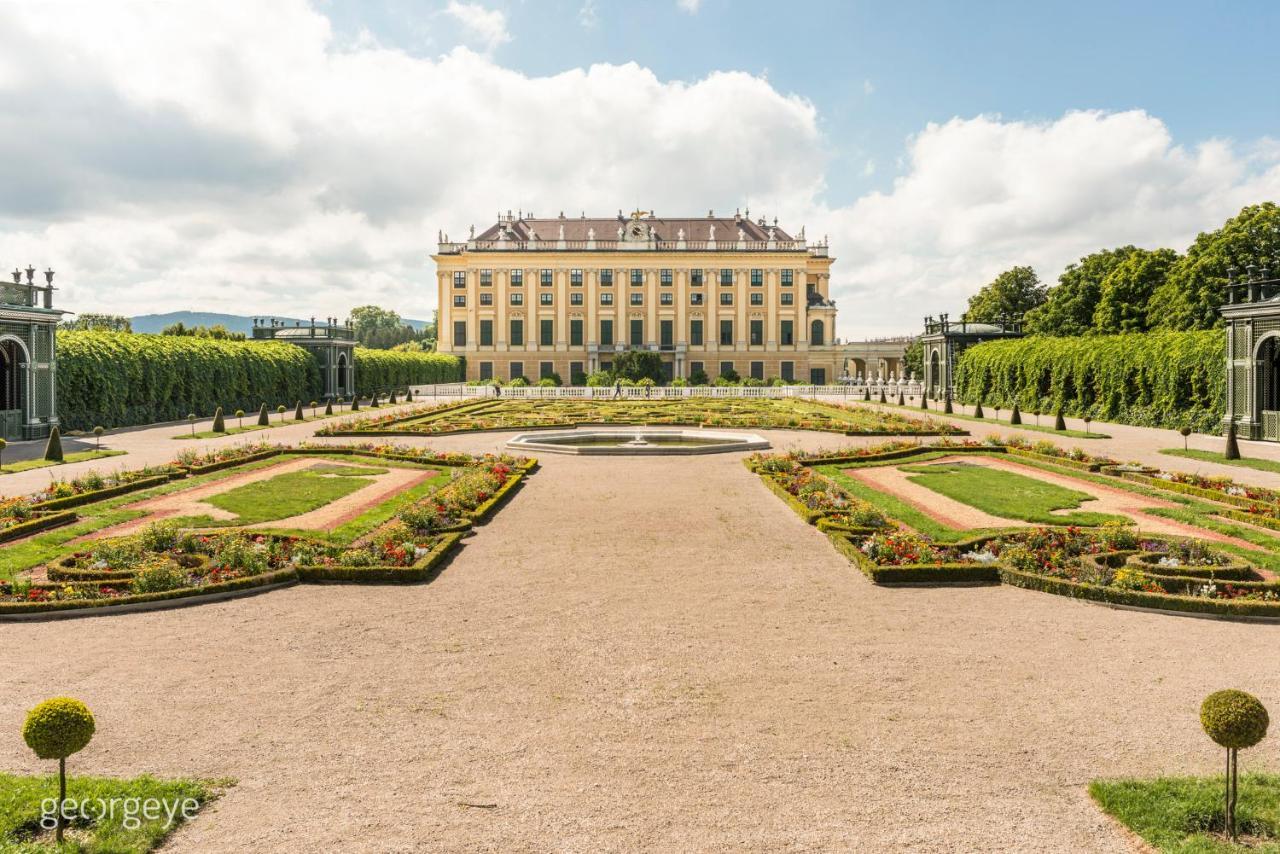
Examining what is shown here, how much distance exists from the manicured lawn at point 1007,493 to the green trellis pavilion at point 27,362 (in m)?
27.2

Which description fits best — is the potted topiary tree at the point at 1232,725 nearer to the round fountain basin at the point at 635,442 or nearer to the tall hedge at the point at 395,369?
the round fountain basin at the point at 635,442

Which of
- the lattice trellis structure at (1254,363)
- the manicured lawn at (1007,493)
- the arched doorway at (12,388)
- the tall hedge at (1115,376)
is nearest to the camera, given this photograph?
the manicured lawn at (1007,493)

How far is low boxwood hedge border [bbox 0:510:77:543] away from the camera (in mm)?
12641

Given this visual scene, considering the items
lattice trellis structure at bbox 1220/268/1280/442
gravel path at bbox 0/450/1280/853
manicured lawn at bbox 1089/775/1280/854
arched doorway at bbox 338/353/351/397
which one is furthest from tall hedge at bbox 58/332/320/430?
lattice trellis structure at bbox 1220/268/1280/442

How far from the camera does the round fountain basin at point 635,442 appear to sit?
958 inches

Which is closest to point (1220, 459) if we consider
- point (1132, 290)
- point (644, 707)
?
point (644, 707)

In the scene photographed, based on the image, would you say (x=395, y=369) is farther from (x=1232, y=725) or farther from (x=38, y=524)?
(x=1232, y=725)

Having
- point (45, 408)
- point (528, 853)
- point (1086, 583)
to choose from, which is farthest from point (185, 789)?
point (45, 408)

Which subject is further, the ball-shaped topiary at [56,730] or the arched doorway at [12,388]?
the arched doorway at [12,388]

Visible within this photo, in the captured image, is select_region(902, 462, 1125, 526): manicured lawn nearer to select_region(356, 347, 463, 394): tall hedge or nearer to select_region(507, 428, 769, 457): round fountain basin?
select_region(507, 428, 769, 457): round fountain basin

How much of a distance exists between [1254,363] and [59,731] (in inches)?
1257

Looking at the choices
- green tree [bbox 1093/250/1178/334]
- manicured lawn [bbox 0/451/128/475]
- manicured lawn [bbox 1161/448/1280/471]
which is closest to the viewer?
manicured lawn [bbox 0/451/128/475]

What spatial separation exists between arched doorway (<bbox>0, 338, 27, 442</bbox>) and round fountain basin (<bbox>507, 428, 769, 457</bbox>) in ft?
51.7

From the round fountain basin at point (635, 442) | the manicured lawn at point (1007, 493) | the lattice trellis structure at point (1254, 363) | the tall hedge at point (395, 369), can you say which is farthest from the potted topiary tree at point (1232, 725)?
the tall hedge at point (395, 369)
